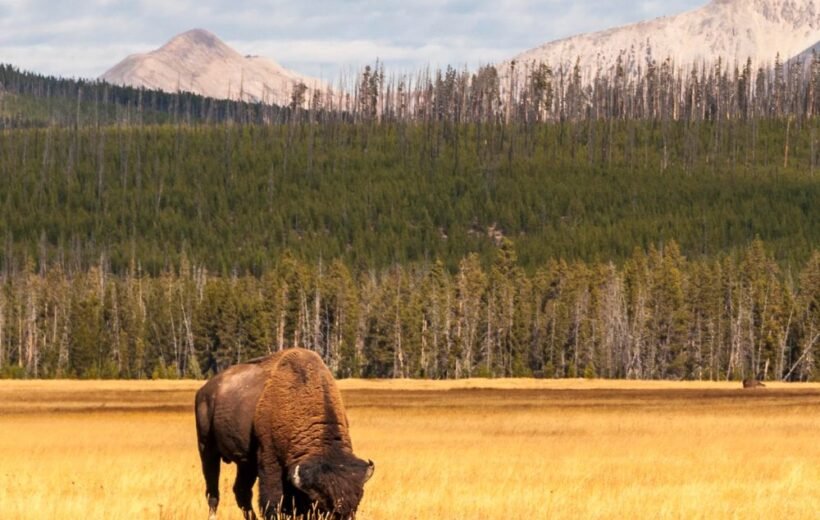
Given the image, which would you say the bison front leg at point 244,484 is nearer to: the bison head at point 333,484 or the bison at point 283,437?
Result: the bison at point 283,437

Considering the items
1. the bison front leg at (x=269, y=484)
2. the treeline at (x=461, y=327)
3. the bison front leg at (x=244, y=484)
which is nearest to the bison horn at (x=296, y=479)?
the bison front leg at (x=269, y=484)

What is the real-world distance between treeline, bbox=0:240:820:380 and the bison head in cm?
10133

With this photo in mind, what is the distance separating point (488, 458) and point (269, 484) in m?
15.6

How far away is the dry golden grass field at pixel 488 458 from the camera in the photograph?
2303cm

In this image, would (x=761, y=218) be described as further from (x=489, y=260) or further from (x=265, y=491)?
(x=265, y=491)

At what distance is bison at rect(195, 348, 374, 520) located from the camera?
17562 mm

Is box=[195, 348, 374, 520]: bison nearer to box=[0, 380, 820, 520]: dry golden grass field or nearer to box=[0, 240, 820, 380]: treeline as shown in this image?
box=[0, 380, 820, 520]: dry golden grass field

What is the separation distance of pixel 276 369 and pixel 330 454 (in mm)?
1900

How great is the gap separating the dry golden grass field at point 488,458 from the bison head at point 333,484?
2595 mm


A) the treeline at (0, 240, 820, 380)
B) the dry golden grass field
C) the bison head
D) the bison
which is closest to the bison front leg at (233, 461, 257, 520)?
the bison

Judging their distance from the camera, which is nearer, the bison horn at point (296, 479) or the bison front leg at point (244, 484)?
the bison horn at point (296, 479)

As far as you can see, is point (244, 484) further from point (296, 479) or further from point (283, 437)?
point (296, 479)

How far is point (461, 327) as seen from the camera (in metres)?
133

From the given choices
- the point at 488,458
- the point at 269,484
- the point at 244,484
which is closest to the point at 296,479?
the point at 269,484
